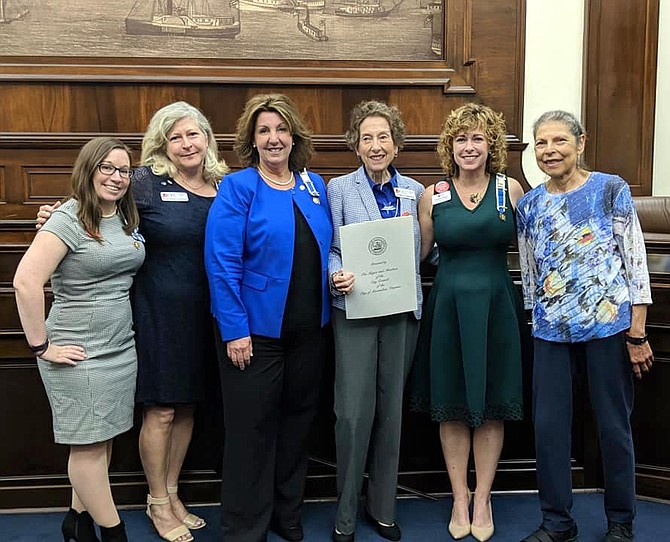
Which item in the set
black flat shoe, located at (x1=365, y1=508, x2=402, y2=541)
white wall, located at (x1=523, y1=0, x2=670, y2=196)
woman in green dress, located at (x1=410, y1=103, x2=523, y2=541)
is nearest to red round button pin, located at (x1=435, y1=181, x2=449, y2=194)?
woman in green dress, located at (x1=410, y1=103, x2=523, y2=541)

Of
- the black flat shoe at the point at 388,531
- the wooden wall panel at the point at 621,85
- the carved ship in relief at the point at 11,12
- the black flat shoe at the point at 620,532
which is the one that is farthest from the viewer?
the wooden wall panel at the point at 621,85

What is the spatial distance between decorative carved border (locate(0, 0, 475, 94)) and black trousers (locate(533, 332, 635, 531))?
1495 mm

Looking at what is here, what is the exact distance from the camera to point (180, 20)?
→ 310 centimetres

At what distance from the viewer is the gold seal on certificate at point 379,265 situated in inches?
92.9

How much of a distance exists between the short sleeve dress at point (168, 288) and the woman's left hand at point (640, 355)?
1.57 metres

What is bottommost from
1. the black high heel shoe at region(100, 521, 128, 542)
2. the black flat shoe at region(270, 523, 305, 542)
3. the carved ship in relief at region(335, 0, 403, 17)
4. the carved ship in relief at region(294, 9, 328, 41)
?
the black flat shoe at region(270, 523, 305, 542)

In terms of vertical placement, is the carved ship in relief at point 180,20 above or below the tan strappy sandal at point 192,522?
above

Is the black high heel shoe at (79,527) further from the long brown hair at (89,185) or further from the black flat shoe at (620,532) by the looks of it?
the black flat shoe at (620,532)

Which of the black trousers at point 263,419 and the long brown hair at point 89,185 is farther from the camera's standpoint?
the black trousers at point 263,419

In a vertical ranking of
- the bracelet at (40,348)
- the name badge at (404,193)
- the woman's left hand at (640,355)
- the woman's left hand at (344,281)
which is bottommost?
the woman's left hand at (640,355)

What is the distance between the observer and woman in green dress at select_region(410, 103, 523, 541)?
8.04 ft

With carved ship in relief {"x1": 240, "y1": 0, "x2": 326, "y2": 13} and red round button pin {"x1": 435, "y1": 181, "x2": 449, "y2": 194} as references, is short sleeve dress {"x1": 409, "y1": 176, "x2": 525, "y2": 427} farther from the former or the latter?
carved ship in relief {"x1": 240, "y1": 0, "x2": 326, "y2": 13}

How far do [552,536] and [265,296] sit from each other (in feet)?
4.66

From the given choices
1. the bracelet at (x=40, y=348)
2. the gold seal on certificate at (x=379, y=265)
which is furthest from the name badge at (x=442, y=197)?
the bracelet at (x=40, y=348)
